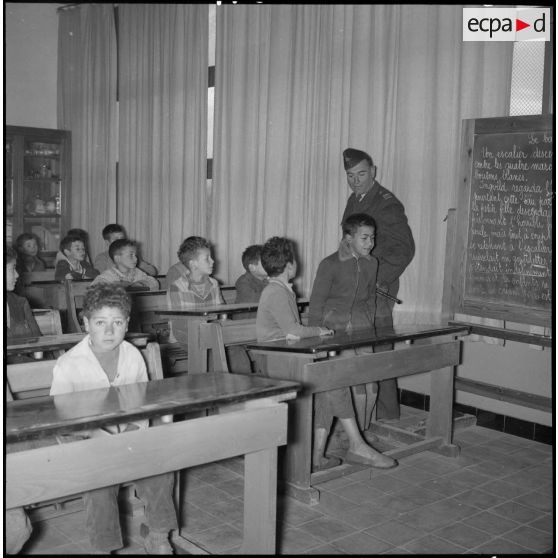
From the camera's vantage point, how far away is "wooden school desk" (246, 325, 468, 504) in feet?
10.2

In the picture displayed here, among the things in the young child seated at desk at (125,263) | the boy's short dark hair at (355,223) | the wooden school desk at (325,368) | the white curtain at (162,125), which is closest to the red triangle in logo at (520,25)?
the boy's short dark hair at (355,223)

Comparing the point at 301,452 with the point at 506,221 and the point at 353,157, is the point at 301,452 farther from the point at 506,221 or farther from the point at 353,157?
the point at 353,157

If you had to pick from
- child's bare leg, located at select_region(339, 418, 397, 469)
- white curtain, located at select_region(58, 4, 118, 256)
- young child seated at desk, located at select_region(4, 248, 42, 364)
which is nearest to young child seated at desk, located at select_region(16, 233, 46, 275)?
white curtain, located at select_region(58, 4, 118, 256)

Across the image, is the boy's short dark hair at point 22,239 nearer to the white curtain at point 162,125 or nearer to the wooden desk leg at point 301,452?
the white curtain at point 162,125

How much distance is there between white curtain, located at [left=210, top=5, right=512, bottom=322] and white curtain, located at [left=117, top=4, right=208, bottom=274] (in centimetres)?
30

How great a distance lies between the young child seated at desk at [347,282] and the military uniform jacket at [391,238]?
1.93 feet

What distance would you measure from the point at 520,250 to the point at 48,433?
9.65ft

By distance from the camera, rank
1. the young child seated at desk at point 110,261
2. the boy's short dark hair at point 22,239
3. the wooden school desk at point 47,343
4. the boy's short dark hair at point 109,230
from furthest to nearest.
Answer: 1. the boy's short dark hair at point 22,239
2. the boy's short dark hair at point 109,230
3. the young child seated at desk at point 110,261
4. the wooden school desk at point 47,343

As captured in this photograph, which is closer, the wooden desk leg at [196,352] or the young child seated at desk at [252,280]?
the wooden desk leg at [196,352]

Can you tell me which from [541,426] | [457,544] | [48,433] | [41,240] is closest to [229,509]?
[457,544]

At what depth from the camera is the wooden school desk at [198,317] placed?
378 cm

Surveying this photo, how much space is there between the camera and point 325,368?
3182mm

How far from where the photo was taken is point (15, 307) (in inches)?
141

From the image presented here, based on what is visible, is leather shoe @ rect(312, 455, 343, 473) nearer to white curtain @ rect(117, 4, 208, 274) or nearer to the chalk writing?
the chalk writing
